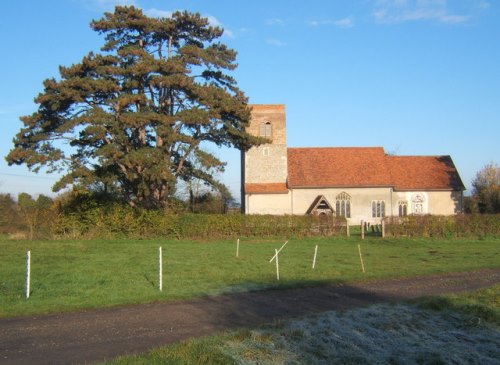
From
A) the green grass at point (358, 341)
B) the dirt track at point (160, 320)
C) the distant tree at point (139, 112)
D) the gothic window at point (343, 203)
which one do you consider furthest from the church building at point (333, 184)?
the green grass at point (358, 341)

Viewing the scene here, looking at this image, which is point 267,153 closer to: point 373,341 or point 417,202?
point 417,202

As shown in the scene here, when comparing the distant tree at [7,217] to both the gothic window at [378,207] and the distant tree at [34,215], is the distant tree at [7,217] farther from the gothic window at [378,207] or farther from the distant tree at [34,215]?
the gothic window at [378,207]

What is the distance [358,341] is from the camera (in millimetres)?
8055

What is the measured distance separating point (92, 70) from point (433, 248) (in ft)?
76.7

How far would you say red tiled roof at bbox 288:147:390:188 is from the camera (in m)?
53.7

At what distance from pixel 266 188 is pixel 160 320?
4289 centimetres

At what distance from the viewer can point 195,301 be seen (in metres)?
13.0

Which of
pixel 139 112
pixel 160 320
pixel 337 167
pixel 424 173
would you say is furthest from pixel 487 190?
pixel 160 320

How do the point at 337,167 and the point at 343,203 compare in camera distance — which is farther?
the point at 337,167

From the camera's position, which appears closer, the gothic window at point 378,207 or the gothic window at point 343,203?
the gothic window at point 343,203

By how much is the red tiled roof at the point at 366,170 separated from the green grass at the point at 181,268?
22053 mm

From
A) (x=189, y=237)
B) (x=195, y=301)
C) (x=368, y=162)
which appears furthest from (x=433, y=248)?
(x=368, y=162)

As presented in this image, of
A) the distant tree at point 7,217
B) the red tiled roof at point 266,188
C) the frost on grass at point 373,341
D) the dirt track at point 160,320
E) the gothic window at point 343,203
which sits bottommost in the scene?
the dirt track at point 160,320

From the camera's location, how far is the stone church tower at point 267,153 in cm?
5412
